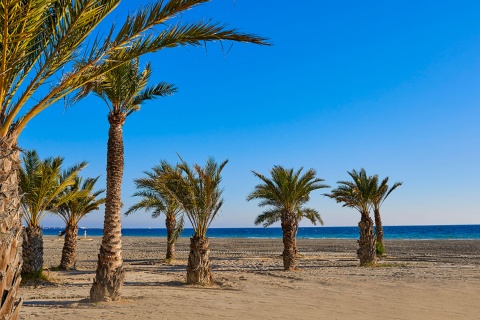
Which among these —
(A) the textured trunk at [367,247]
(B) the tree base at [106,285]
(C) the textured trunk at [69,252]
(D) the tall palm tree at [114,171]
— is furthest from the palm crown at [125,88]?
(A) the textured trunk at [367,247]

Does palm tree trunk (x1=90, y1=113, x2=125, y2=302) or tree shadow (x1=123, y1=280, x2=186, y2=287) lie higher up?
palm tree trunk (x1=90, y1=113, x2=125, y2=302)

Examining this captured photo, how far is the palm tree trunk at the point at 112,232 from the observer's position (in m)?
10.8

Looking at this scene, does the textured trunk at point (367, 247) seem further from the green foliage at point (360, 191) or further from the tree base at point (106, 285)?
the tree base at point (106, 285)

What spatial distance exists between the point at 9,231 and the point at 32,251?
12428 millimetres

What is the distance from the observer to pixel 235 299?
1167 centimetres

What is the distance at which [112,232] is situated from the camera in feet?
37.0

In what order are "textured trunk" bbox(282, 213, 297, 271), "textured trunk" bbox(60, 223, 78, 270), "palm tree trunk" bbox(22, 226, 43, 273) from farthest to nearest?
"textured trunk" bbox(282, 213, 297, 271) → "textured trunk" bbox(60, 223, 78, 270) → "palm tree trunk" bbox(22, 226, 43, 273)

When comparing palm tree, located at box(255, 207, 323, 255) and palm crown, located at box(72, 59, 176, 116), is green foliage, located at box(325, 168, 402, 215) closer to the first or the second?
palm tree, located at box(255, 207, 323, 255)

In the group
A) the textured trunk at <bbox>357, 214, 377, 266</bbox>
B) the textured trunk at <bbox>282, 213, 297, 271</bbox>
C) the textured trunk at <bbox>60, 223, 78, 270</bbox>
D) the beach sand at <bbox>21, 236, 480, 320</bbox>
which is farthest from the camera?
the textured trunk at <bbox>357, 214, 377, 266</bbox>

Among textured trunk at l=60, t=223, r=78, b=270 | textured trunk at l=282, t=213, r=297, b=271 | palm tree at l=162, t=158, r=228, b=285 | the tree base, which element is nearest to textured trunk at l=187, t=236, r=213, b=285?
palm tree at l=162, t=158, r=228, b=285

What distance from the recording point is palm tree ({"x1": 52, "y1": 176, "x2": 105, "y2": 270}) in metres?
19.7

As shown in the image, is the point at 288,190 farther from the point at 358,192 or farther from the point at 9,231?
the point at 9,231

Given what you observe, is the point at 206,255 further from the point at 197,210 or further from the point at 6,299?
the point at 6,299

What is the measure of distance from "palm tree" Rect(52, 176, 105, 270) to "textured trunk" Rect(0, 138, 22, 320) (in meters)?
14.9
